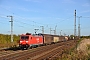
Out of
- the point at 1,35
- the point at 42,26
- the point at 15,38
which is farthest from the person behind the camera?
the point at 42,26

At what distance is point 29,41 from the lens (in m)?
38.7

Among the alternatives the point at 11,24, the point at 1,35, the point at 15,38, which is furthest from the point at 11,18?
the point at 15,38

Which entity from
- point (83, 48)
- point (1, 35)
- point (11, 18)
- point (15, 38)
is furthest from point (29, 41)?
point (15, 38)

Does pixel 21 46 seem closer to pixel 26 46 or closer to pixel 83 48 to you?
pixel 26 46

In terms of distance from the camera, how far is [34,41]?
41.9m

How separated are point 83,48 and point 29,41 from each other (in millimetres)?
14587

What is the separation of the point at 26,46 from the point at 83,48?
47.1ft

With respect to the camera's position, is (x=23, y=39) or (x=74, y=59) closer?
(x=74, y=59)

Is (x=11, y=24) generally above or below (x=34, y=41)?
above

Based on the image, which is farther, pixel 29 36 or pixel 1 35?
pixel 1 35

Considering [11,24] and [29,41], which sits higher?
[11,24]

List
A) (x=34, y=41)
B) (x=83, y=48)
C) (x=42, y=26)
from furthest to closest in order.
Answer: (x=42, y=26), (x=34, y=41), (x=83, y=48)

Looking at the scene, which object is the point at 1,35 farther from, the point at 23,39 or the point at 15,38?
the point at 23,39

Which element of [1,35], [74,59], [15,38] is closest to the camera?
[74,59]
